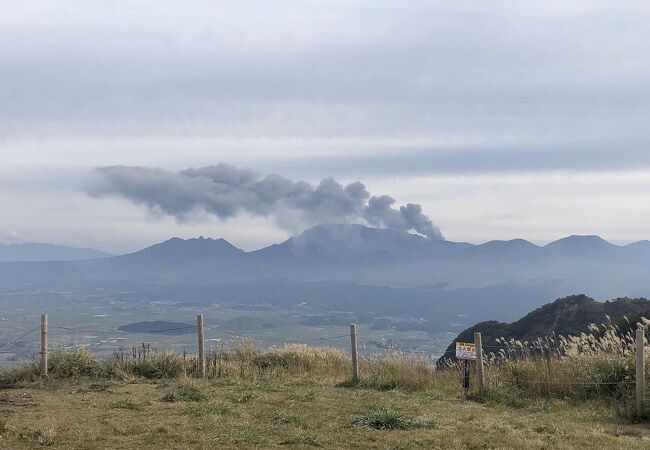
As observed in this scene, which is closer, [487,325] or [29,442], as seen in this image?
[29,442]

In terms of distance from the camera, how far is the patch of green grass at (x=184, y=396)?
13773 mm

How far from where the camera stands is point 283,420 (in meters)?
11.6

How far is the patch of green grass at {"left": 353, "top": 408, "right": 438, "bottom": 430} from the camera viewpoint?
1100 cm

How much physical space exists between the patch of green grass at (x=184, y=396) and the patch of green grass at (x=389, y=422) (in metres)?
3.82

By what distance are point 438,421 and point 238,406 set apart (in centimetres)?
381

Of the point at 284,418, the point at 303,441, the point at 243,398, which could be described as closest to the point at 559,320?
the point at 243,398

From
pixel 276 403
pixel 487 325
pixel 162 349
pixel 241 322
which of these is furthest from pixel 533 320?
pixel 241 322

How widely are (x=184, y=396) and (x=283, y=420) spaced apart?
3.24m

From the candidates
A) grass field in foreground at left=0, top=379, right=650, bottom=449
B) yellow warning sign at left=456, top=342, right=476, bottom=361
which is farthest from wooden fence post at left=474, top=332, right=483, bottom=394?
grass field in foreground at left=0, top=379, right=650, bottom=449

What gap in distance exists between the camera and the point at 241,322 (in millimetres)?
153125

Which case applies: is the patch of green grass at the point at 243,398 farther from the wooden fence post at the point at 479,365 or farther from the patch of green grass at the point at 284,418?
the wooden fence post at the point at 479,365

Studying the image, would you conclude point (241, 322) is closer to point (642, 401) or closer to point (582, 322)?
point (582, 322)

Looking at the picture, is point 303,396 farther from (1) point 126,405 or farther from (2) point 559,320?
(2) point 559,320

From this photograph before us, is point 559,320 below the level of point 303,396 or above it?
below
